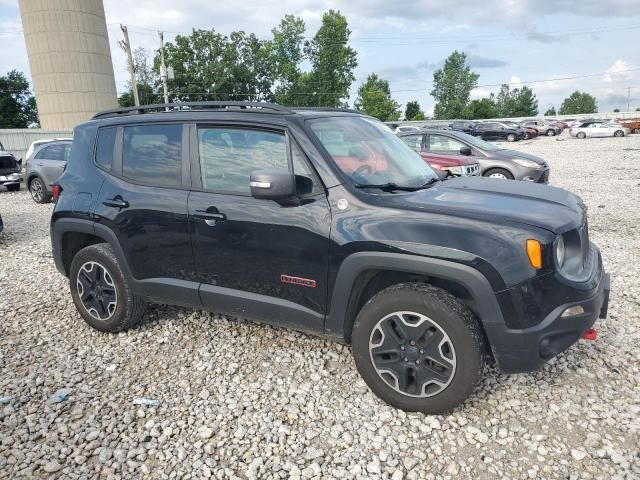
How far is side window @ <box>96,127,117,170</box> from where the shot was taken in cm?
407

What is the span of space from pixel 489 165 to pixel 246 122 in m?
8.40

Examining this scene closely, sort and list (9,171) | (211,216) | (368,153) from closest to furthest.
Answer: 1. (211,216)
2. (368,153)
3. (9,171)

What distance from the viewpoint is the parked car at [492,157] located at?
10266mm

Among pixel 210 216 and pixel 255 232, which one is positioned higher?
pixel 210 216

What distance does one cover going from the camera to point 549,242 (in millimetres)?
2658

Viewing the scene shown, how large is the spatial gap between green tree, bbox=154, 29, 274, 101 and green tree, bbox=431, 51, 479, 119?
37.5 m

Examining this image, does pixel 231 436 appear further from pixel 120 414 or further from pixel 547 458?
pixel 547 458

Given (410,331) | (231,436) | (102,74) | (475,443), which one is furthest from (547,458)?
(102,74)

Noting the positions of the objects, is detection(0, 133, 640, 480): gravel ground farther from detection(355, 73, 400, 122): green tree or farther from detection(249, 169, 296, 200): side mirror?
detection(355, 73, 400, 122): green tree

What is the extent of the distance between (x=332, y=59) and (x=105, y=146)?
73.5m

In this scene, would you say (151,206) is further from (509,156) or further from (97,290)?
(509,156)

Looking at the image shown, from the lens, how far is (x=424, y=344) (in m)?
2.89

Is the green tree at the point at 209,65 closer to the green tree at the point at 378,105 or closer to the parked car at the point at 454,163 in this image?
the green tree at the point at 378,105

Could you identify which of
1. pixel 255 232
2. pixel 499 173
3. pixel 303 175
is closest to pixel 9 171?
pixel 499 173
